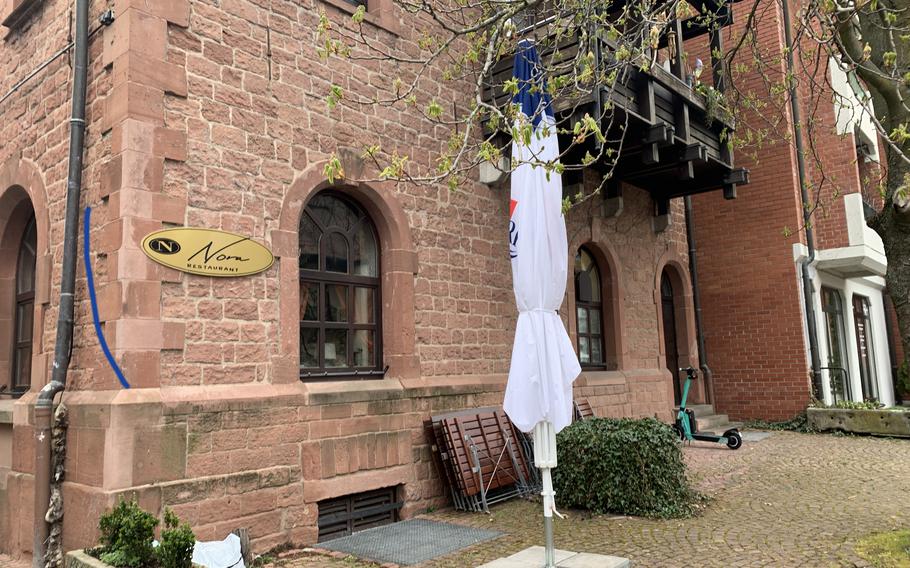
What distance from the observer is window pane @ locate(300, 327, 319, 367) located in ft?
21.1

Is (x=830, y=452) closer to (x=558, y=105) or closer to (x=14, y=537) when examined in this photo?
(x=558, y=105)

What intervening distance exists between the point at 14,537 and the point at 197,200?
323cm

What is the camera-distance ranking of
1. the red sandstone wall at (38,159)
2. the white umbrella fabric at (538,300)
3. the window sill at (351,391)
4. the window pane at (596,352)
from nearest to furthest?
the white umbrella fabric at (538,300), the red sandstone wall at (38,159), the window sill at (351,391), the window pane at (596,352)

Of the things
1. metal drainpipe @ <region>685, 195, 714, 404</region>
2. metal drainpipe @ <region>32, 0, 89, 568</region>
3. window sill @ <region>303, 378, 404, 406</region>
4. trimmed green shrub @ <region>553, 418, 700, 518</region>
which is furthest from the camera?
metal drainpipe @ <region>685, 195, 714, 404</region>

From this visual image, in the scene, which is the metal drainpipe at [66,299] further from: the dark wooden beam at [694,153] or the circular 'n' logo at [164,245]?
the dark wooden beam at [694,153]

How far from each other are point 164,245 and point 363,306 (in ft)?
7.44

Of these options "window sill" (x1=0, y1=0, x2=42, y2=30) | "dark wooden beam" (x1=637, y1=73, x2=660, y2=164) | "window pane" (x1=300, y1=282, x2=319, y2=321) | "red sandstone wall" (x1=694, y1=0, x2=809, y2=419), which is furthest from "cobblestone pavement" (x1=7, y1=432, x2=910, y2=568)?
"window sill" (x1=0, y1=0, x2=42, y2=30)

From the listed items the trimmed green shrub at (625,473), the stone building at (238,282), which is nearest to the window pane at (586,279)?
the stone building at (238,282)

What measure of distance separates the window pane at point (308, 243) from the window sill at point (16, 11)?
352 cm

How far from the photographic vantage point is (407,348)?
23.5 ft

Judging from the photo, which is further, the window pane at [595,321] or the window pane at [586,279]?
the window pane at [595,321]

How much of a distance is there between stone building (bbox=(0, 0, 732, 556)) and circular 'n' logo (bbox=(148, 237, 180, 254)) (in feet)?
0.37

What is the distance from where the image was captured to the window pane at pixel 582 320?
10.6 m

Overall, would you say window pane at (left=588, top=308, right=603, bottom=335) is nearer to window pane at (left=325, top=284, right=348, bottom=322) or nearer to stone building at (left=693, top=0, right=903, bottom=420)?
stone building at (left=693, top=0, right=903, bottom=420)
